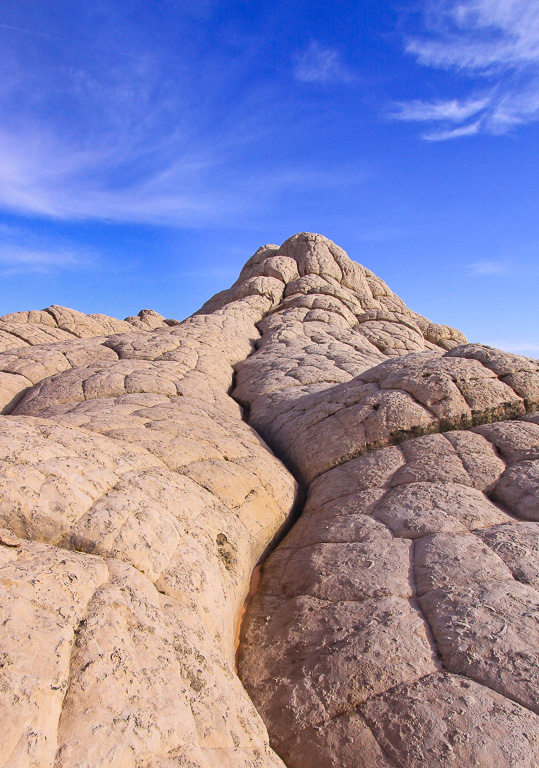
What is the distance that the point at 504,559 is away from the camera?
3.25 metres

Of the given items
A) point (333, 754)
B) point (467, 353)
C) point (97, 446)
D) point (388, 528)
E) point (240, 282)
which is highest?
point (240, 282)

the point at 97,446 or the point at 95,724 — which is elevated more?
the point at 97,446

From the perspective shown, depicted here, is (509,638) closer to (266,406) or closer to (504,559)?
(504,559)

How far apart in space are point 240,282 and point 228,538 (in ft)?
40.0

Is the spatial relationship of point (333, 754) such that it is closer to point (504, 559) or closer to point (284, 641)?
point (284, 641)

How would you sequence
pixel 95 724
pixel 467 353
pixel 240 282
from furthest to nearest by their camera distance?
1. pixel 240 282
2. pixel 467 353
3. pixel 95 724

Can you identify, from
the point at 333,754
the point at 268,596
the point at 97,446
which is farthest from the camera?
the point at 268,596

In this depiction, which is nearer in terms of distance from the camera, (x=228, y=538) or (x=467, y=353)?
(x=228, y=538)

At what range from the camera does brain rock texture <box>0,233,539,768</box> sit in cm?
191

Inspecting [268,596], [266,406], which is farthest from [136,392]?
[268,596]

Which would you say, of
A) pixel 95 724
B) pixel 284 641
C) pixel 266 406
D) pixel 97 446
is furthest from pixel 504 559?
pixel 266 406

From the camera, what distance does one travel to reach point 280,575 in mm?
3840

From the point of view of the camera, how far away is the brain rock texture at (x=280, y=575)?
191cm

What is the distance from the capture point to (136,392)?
20.4 ft
